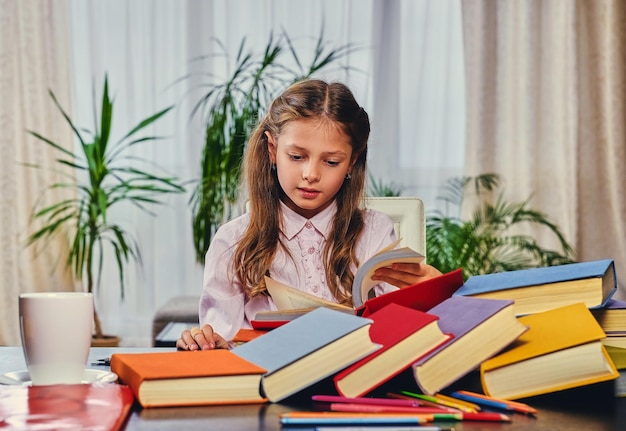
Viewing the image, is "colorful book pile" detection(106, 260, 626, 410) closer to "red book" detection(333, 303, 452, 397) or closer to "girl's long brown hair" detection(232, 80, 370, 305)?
"red book" detection(333, 303, 452, 397)

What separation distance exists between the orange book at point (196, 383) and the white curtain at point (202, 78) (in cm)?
371

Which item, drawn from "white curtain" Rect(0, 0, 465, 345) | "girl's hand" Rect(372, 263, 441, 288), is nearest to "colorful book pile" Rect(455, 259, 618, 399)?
"girl's hand" Rect(372, 263, 441, 288)

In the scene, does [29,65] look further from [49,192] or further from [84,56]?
[49,192]

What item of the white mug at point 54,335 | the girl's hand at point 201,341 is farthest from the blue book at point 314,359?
the girl's hand at point 201,341

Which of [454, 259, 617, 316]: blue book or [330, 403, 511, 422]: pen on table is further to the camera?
[454, 259, 617, 316]: blue book

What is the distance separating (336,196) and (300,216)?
98 mm

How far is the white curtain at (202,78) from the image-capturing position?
4.52 meters

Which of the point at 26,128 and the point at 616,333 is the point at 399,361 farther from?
the point at 26,128

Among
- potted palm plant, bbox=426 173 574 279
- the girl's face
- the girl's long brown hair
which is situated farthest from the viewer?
potted palm plant, bbox=426 173 574 279

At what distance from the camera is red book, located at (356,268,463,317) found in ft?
3.47

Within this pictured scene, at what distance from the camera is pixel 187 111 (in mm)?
4543

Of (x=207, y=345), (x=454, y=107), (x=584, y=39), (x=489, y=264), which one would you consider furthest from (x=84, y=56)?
(x=207, y=345)

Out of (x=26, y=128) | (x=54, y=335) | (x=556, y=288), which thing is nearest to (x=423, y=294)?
(x=556, y=288)

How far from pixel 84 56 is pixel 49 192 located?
0.74 meters
